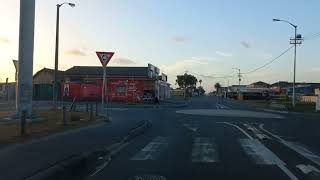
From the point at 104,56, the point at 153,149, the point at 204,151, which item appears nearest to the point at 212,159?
the point at 204,151

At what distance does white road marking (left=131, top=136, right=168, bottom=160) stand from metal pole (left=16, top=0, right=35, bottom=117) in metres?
6.71

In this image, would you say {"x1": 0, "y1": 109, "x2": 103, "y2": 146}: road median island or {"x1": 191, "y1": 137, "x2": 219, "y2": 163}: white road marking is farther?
{"x1": 0, "y1": 109, "x2": 103, "y2": 146}: road median island

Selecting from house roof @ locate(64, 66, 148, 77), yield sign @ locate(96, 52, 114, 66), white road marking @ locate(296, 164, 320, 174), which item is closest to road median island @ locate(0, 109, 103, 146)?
yield sign @ locate(96, 52, 114, 66)

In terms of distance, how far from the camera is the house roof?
319ft

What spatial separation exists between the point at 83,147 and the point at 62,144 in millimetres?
940

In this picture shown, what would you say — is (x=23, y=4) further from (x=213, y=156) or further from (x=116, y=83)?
(x=116, y=83)

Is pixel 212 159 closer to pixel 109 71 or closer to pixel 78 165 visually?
pixel 78 165

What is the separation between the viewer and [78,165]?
42.8 feet

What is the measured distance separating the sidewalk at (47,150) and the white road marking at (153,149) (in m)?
1.29

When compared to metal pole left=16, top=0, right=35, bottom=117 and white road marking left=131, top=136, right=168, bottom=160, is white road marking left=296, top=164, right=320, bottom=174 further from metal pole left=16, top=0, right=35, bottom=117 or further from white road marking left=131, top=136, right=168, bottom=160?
metal pole left=16, top=0, right=35, bottom=117

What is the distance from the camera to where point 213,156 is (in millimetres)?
15609

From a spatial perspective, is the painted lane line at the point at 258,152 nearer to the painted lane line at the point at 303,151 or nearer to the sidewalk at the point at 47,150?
the painted lane line at the point at 303,151

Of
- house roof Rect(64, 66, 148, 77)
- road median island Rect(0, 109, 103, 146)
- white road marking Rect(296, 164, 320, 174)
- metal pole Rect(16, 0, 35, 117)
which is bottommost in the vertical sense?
white road marking Rect(296, 164, 320, 174)

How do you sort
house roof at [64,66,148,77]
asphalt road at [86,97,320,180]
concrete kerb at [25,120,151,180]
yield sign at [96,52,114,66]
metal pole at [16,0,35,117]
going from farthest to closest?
house roof at [64,66,148,77]
yield sign at [96,52,114,66]
metal pole at [16,0,35,117]
asphalt road at [86,97,320,180]
concrete kerb at [25,120,151,180]
